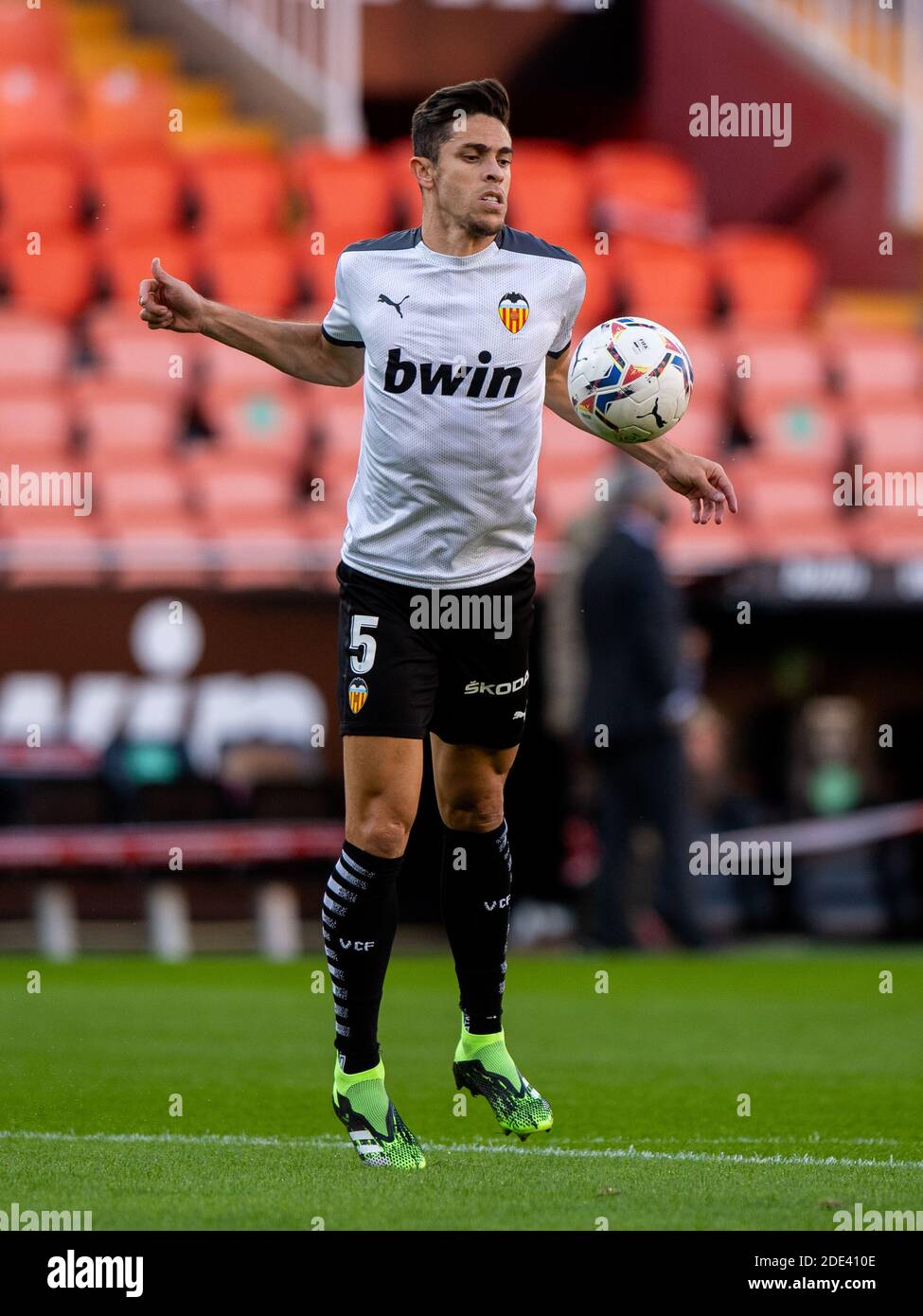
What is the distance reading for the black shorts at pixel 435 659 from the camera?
194 inches

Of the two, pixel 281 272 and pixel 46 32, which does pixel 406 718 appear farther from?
pixel 46 32

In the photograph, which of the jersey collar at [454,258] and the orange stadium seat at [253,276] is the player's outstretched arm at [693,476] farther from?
the orange stadium seat at [253,276]

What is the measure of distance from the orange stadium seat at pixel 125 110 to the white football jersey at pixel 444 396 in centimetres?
1301

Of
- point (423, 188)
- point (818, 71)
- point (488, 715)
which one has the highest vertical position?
point (818, 71)

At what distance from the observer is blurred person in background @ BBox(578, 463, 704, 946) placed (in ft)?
34.7

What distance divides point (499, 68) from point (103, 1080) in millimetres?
13769

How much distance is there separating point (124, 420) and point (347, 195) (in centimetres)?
317

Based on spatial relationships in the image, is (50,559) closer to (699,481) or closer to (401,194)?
(401,194)

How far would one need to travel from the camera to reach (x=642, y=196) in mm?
17219

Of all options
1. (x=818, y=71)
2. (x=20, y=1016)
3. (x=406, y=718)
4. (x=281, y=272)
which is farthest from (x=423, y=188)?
(x=818, y=71)

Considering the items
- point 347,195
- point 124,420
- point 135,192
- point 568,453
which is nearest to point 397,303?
point 124,420

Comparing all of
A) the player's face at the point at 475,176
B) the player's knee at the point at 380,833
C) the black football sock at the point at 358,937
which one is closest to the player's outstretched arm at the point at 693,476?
the player's face at the point at 475,176

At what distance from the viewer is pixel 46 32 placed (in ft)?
58.5

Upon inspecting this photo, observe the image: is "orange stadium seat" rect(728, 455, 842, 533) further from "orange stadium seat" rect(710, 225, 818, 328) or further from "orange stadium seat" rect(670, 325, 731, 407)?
"orange stadium seat" rect(710, 225, 818, 328)
